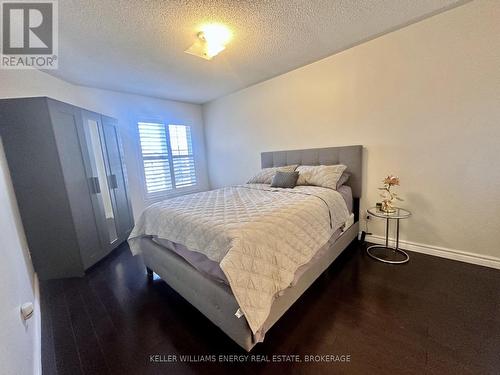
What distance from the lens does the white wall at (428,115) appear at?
6.05ft

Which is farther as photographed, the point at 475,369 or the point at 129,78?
the point at 129,78

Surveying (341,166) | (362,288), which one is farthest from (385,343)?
(341,166)

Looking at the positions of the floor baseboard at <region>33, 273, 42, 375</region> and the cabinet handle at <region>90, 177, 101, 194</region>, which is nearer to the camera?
the floor baseboard at <region>33, 273, 42, 375</region>

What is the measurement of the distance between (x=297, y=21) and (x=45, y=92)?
10.2ft

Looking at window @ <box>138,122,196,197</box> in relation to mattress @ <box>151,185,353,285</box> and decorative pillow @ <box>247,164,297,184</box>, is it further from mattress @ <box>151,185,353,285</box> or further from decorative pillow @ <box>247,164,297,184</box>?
mattress @ <box>151,185,353,285</box>

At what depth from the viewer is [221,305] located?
1241 millimetres

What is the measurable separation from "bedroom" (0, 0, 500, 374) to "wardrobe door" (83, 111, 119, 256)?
3 centimetres

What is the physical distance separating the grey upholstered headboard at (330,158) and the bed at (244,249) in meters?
0.48

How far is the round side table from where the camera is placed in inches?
85.4

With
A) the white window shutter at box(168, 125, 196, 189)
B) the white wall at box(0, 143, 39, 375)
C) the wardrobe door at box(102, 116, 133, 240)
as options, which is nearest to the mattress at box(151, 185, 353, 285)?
the white wall at box(0, 143, 39, 375)

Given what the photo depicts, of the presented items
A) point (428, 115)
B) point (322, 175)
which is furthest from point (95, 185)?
point (428, 115)

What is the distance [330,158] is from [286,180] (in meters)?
0.74

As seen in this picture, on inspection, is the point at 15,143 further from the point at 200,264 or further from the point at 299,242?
A: the point at 299,242

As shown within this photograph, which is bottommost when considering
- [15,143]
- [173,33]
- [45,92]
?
[15,143]
